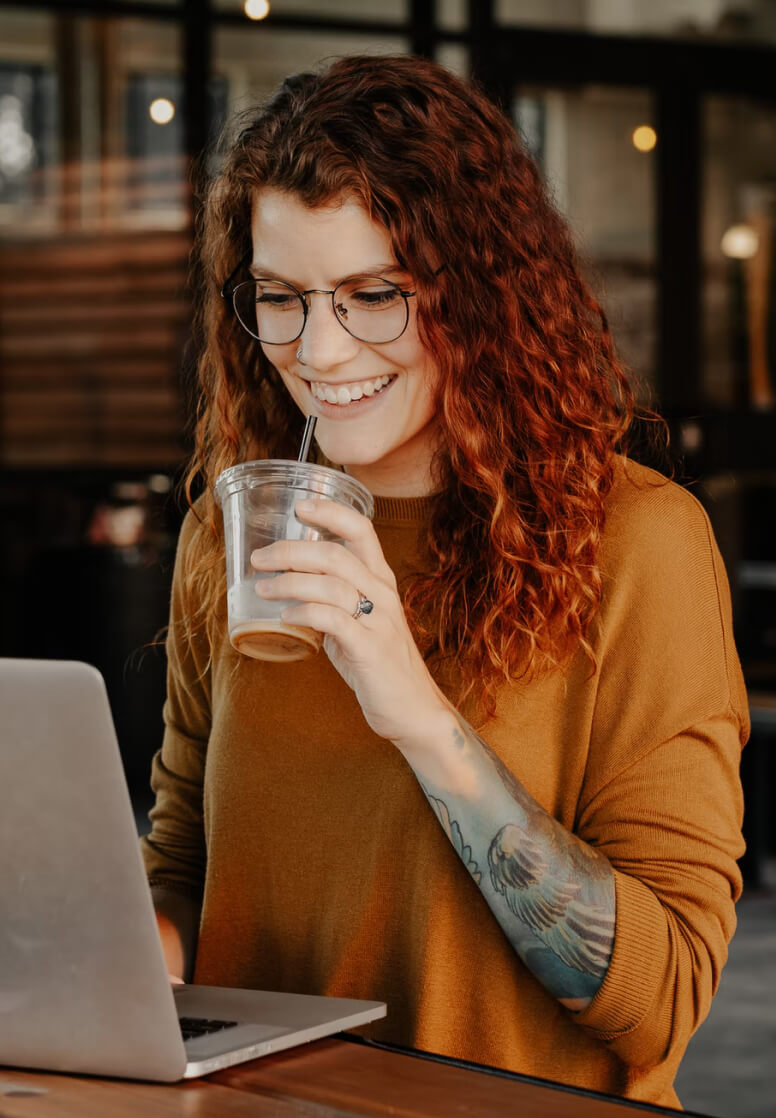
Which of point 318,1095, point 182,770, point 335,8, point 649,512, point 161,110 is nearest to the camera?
point 318,1095

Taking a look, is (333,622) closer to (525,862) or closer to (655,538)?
(525,862)

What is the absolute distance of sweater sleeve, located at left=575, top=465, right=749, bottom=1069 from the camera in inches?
49.1

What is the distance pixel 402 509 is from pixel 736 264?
5239mm

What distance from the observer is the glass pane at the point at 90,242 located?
6035 millimetres

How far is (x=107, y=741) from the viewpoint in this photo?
99cm

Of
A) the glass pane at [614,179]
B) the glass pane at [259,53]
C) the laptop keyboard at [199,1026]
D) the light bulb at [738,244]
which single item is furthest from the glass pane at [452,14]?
the laptop keyboard at [199,1026]

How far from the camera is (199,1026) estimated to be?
1.16m

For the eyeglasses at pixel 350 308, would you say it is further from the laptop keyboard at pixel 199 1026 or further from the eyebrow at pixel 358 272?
the laptop keyboard at pixel 199 1026

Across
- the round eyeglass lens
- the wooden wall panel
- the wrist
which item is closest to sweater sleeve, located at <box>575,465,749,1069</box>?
the wrist

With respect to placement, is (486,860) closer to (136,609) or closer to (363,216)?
(363,216)

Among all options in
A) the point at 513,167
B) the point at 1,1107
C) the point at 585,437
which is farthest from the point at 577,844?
the point at 513,167

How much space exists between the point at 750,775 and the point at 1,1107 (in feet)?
14.9

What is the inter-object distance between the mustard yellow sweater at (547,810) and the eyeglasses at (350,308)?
227mm

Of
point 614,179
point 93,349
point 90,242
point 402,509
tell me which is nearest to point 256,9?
point 90,242
